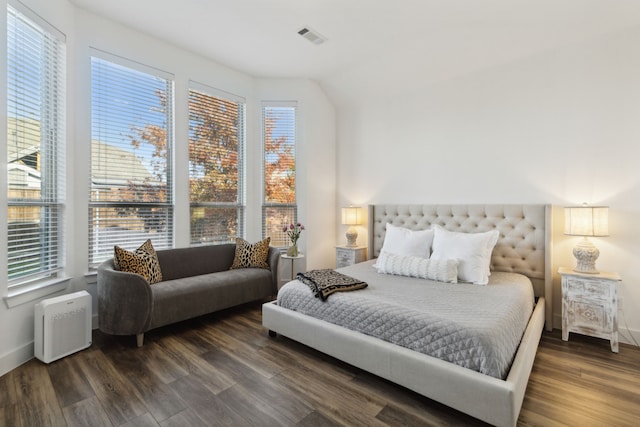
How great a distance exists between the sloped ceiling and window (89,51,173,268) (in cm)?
59

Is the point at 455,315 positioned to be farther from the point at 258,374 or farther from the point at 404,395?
the point at 258,374

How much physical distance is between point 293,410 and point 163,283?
6.52 ft

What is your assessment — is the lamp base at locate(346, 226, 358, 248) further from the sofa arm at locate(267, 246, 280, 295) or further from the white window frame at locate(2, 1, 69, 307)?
the white window frame at locate(2, 1, 69, 307)

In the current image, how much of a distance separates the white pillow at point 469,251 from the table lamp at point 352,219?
4.49ft

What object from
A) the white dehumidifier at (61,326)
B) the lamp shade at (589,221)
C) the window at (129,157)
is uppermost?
the window at (129,157)

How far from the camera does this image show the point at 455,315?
199 centimetres

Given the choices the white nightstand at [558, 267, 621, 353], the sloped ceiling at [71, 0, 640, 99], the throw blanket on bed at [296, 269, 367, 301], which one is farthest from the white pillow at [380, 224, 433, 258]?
the sloped ceiling at [71, 0, 640, 99]

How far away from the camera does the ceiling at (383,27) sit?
281 centimetres

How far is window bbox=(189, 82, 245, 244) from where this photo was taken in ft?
13.2

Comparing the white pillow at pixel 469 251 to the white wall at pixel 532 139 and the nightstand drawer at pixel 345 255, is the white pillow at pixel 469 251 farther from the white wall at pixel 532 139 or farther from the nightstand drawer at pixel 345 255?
the nightstand drawer at pixel 345 255

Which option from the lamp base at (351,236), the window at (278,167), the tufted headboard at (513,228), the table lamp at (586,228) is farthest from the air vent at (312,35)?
the table lamp at (586,228)

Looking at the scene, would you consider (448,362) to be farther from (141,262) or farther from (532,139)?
(141,262)

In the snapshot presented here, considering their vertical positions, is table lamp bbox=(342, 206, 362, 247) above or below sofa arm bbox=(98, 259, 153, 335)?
above

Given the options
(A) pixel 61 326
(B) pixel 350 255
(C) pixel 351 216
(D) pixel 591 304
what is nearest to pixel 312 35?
(C) pixel 351 216
